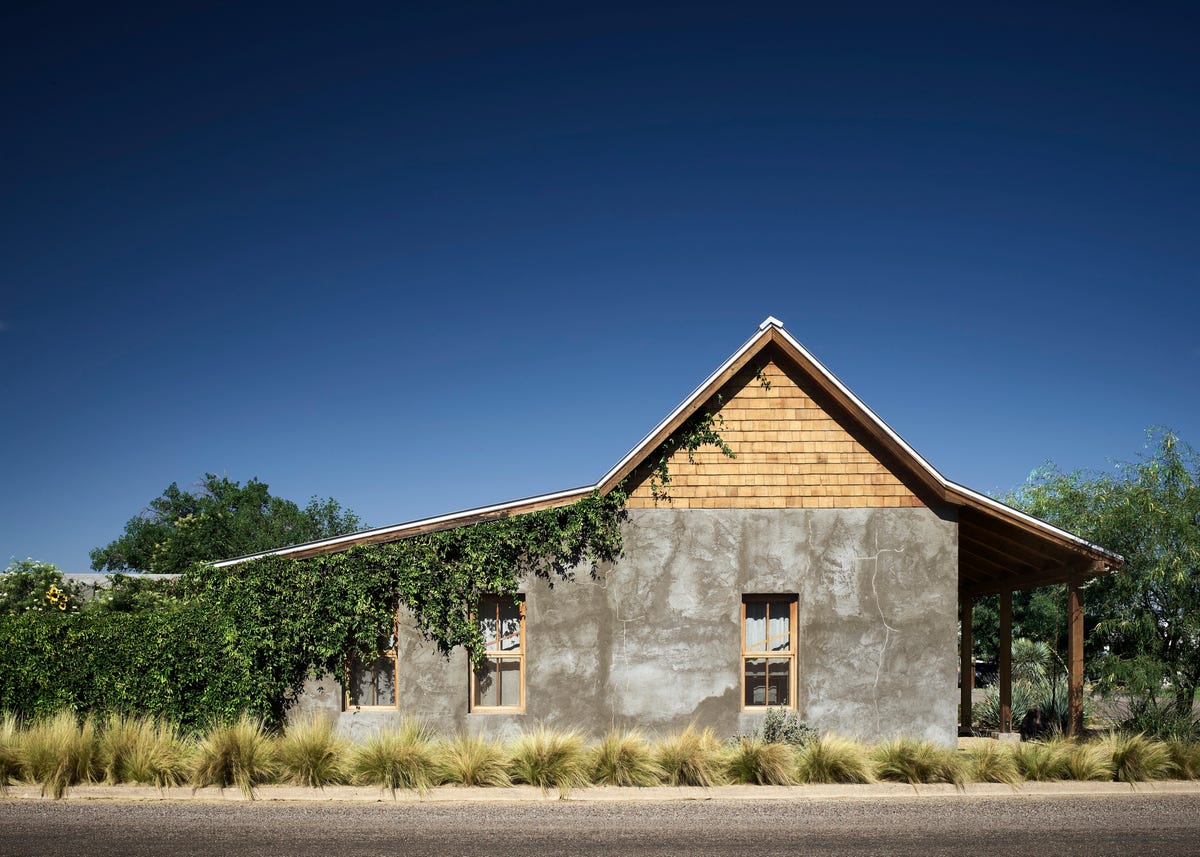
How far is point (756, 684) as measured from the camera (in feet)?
47.6

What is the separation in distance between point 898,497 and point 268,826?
1050 centimetres

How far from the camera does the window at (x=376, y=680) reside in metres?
14.2

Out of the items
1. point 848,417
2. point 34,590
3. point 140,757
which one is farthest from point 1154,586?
point 34,590

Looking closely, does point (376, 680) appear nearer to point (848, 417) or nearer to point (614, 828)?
point (614, 828)

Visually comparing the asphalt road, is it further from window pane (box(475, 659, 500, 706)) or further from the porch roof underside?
the porch roof underside

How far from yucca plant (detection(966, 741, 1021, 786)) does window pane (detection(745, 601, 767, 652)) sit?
3.55 m

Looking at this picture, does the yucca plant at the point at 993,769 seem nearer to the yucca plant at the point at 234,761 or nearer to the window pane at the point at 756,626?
the window pane at the point at 756,626

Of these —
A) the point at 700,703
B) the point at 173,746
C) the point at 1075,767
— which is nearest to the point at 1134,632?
the point at 1075,767

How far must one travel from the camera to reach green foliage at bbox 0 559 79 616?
61.2 ft

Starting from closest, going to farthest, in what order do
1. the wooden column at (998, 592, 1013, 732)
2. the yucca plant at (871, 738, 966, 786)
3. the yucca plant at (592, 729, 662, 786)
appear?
the yucca plant at (592, 729, 662, 786), the yucca plant at (871, 738, 966, 786), the wooden column at (998, 592, 1013, 732)

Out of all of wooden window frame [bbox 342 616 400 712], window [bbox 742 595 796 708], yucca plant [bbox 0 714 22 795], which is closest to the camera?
yucca plant [bbox 0 714 22 795]

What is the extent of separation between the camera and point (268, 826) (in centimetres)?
968

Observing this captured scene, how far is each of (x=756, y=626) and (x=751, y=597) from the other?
18.9 inches

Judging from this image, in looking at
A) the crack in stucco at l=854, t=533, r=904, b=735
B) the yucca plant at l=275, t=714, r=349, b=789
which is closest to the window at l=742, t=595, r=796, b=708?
the crack in stucco at l=854, t=533, r=904, b=735
